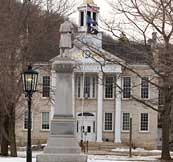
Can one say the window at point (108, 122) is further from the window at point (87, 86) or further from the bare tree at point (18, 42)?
the bare tree at point (18, 42)

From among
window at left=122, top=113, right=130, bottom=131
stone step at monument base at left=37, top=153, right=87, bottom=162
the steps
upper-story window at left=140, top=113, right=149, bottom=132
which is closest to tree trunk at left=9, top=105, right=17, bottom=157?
stone step at monument base at left=37, top=153, right=87, bottom=162

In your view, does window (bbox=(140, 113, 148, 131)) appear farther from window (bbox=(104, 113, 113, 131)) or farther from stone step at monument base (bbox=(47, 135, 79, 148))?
stone step at monument base (bbox=(47, 135, 79, 148))

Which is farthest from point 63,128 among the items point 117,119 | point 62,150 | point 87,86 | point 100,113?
point 87,86

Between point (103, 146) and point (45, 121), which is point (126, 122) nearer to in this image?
point (103, 146)

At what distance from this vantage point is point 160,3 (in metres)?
21.6

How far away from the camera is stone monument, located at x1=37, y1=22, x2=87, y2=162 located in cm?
2067

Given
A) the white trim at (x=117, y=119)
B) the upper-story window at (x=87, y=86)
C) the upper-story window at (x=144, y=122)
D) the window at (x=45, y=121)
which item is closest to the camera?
the white trim at (x=117, y=119)

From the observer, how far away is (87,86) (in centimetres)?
6306

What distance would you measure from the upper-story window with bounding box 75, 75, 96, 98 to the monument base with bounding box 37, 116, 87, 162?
41.1 meters

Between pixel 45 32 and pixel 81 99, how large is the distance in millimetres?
29701

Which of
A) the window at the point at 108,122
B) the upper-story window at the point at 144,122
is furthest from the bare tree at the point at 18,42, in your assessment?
the upper-story window at the point at 144,122

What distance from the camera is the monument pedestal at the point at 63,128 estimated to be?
20656 mm

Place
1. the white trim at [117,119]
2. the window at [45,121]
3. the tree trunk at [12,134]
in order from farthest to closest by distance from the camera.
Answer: the window at [45,121] → the white trim at [117,119] → the tree trunk at [12,134]

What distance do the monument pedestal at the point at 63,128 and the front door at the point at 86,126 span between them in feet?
125
